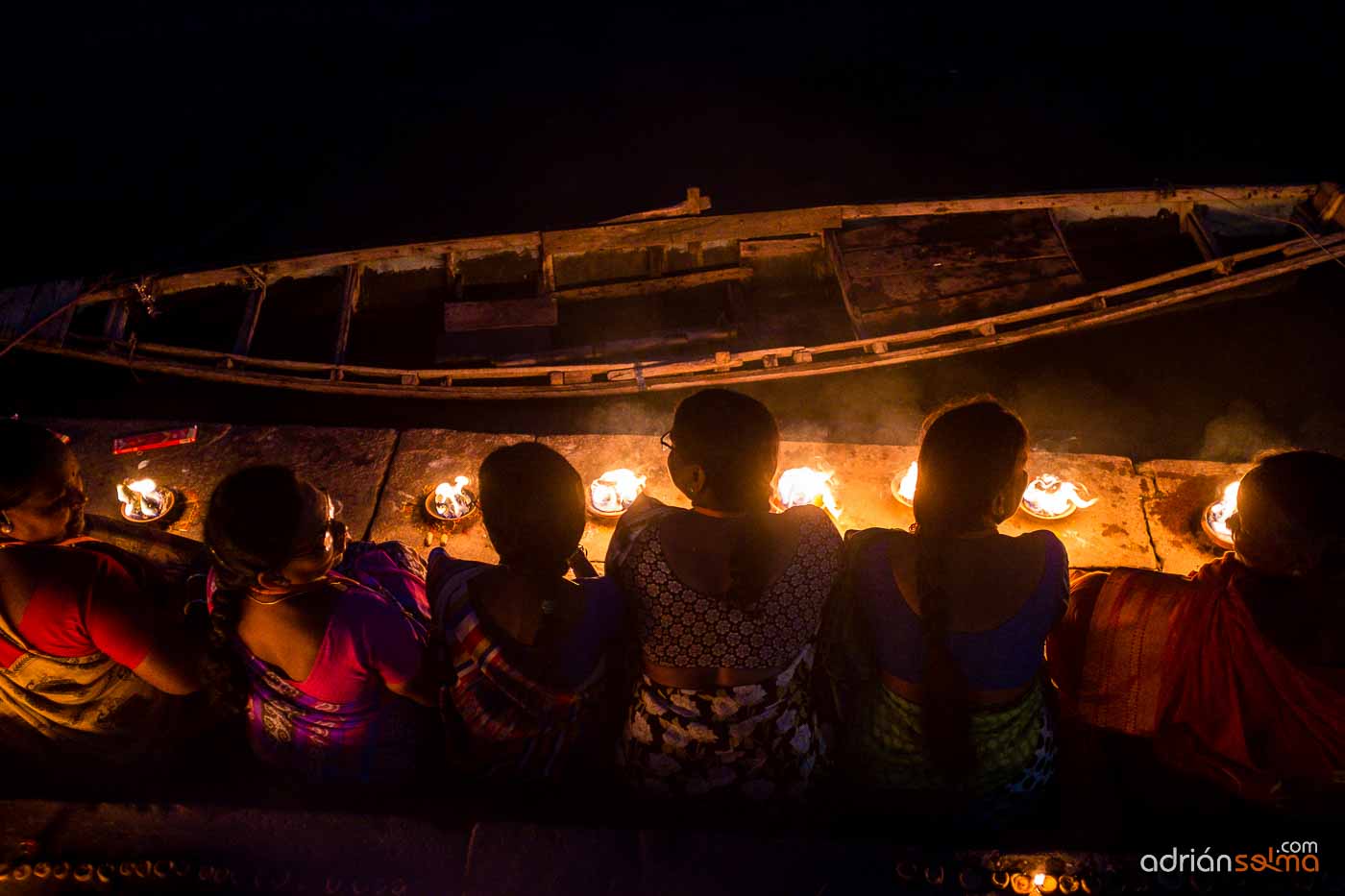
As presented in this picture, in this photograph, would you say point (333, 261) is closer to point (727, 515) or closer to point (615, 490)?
point (615, 490)

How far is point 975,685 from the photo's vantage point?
Answer: 2449mm

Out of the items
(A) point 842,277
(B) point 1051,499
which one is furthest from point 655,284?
(B) point 1051,499

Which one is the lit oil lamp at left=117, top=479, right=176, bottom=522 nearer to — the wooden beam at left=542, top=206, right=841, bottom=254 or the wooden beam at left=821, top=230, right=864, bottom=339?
the wooden beam at left=542, top=206, right=841, bottom=254

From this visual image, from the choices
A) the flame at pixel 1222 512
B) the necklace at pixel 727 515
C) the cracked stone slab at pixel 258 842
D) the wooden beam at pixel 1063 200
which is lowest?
the cracked stone slab at pixel 258 842

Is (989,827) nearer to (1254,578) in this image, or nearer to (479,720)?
(1254,578)

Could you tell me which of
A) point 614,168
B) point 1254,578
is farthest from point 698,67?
point 1254,578

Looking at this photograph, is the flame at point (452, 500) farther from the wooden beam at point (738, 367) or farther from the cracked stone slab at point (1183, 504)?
the cracked stone slab at point (1183, 504)

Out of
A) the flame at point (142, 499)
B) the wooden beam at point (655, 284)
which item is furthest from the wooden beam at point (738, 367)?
the wooden beam at point (655, 284)

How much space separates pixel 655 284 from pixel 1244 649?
431 cm

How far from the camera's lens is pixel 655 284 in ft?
19.2

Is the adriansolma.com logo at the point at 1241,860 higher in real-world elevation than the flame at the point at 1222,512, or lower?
lower

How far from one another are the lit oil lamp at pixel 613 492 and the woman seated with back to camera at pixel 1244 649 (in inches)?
88.7

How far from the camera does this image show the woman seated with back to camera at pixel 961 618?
2400 millimetres

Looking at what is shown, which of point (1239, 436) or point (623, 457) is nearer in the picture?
point (623, 457)
